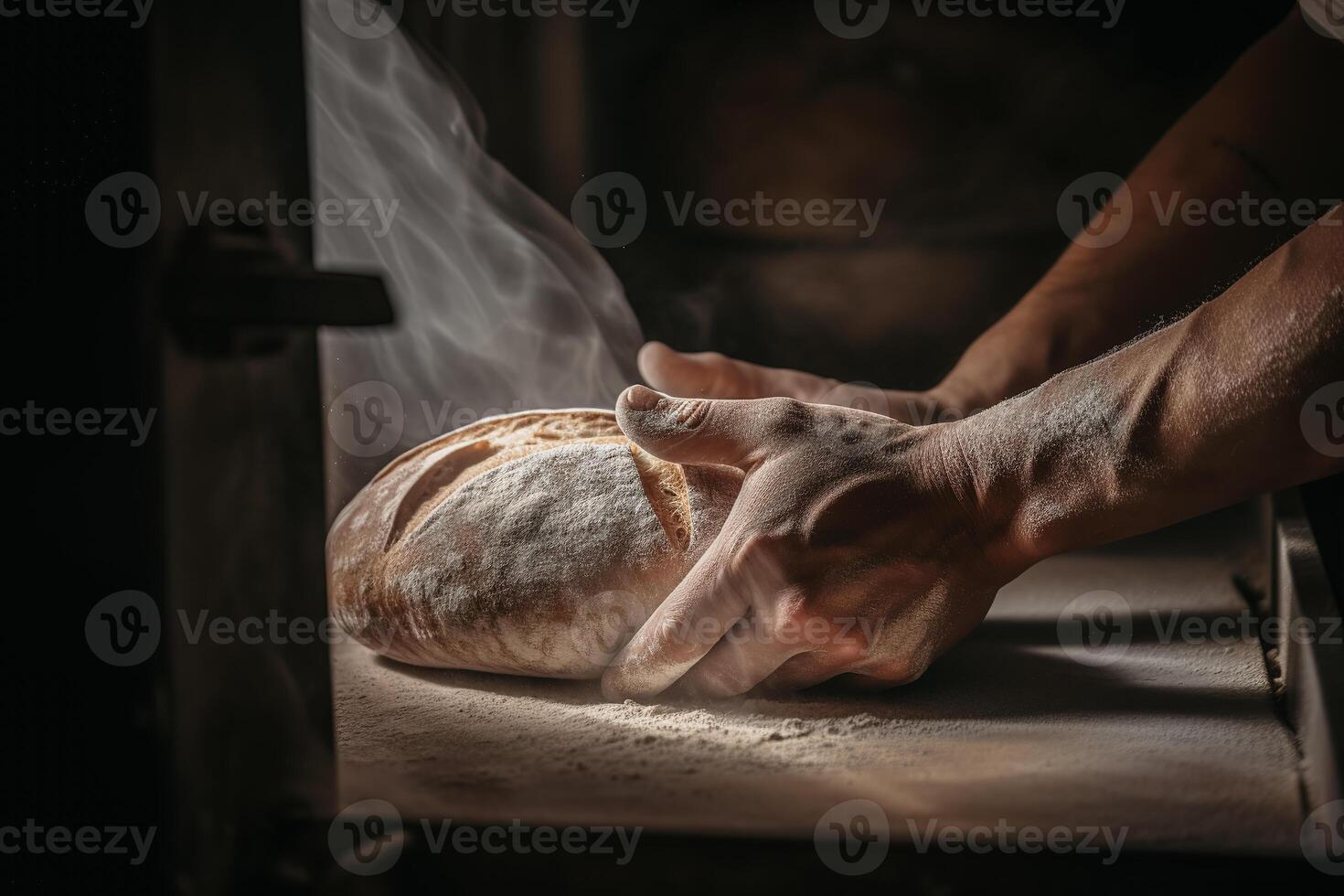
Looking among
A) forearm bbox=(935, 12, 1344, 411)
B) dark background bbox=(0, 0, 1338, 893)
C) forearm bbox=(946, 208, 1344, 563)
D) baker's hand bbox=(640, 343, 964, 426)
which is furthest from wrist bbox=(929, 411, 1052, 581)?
dark background bbox=(0, 0, 1338, 893)

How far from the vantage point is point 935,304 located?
5.67 ft

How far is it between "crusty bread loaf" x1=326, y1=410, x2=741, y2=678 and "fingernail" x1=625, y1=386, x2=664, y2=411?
0.37 feet

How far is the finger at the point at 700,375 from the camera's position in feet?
4.64

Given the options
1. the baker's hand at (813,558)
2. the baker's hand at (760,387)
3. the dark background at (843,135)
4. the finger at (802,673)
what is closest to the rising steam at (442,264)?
the dark background at (843,135)

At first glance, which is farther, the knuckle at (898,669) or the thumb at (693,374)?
the thumb at (693,374)

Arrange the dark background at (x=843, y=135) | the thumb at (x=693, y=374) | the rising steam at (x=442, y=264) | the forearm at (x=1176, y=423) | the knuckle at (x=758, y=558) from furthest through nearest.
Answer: the dark background at (x=843, y=135), the thumb at (x=693, y=374), the rising steam at (x=442, y=264), the knuckle at (x=758, y=558), the forearm at (x=1176, y=423)

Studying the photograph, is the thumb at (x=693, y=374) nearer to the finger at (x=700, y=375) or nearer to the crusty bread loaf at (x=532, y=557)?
the finger at (x=700, y=375)

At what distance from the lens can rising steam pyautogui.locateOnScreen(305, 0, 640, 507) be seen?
50.4 inches

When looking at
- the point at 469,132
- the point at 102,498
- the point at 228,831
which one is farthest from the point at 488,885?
the point at 469,132

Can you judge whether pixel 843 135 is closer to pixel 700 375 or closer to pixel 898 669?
pixel 700 375

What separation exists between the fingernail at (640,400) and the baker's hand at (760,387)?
44 centimetres

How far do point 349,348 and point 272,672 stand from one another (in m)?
0.63

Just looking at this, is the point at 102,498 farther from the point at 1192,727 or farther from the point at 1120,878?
the point at 1192,727

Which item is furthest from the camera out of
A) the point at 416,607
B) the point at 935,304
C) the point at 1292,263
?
the point at 935,304
